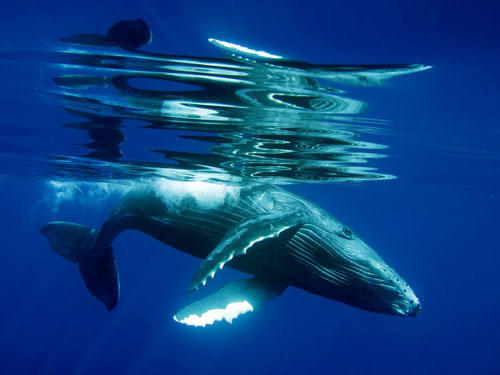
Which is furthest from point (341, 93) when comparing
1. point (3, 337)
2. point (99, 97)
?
point (3, 337)

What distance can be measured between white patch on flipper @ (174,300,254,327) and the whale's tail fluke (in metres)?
4.51

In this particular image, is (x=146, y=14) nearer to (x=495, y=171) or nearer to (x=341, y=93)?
(x=341, y=93)

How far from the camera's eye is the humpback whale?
5.57 meters

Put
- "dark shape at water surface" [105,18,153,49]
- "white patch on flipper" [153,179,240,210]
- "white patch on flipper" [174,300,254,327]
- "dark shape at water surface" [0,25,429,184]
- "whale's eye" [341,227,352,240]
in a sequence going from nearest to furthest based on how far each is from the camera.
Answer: "white patch on flipper" [174,300,254,327] < "dark shape at water surface" [105,18,153,49] < "whale's eye" [341,227,352,240] < "dark shape at water surface" [0,25,429,184] < "white patch on flipper" [153,179,240,210]

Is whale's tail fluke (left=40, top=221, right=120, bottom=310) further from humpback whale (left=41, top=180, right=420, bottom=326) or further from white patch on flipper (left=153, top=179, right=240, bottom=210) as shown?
white patch on flipper (left=153, top=179, right=240, bottom=210)

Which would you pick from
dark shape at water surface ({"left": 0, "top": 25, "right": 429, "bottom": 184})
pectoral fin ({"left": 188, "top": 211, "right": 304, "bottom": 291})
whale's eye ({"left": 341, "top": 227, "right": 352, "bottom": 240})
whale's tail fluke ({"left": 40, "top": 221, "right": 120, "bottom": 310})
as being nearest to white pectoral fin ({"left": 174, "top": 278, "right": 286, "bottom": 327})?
pectoral fin ({"left": 188, "top": 211, "right": 304, "bottom": 291})

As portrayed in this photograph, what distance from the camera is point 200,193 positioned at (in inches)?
312

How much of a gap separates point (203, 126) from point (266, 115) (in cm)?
222

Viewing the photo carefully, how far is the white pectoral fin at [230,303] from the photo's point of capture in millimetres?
5418

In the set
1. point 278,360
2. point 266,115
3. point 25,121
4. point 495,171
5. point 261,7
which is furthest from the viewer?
point 278,360

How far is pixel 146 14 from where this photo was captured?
18.1ft

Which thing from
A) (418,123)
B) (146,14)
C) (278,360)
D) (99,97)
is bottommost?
(278,360)

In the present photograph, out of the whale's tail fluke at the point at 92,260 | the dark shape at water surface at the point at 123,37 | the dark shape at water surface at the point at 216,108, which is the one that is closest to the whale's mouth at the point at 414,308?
the dark shape at water surface at the point at 216,108

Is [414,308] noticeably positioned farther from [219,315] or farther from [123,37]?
[123,37]
